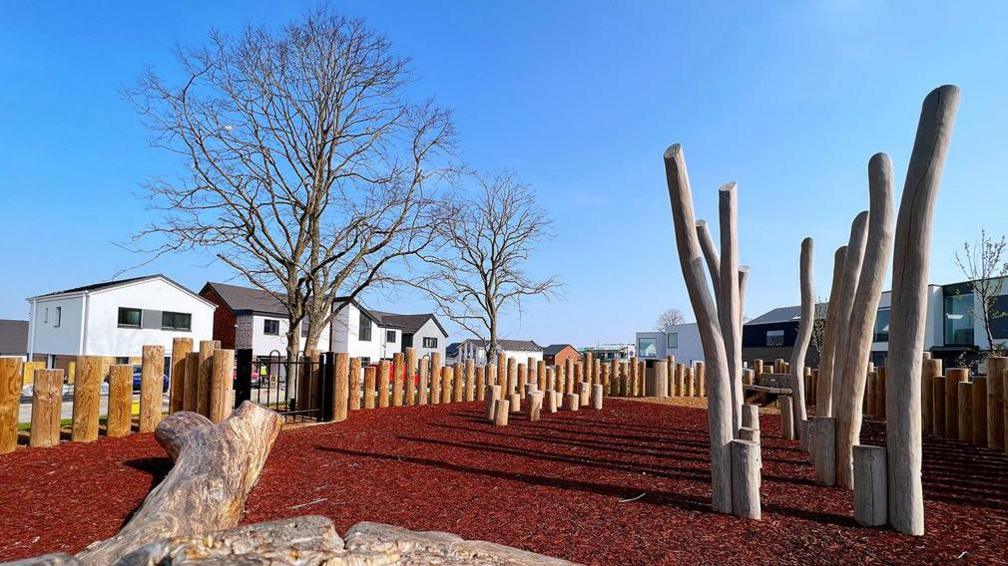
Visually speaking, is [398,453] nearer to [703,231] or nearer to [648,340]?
[703,231]

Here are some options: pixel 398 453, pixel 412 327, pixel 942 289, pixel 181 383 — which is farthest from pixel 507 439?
pixel 412 327

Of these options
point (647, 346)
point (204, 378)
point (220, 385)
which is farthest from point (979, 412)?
point (647, 346)

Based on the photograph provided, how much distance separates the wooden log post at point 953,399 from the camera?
31.0 feet

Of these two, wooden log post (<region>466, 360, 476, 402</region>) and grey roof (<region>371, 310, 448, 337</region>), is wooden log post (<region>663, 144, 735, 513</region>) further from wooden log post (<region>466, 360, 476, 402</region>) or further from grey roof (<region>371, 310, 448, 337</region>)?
grey roof (<region>371, 310, 448, 337</region>)

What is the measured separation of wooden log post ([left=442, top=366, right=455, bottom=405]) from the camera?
1311 cm

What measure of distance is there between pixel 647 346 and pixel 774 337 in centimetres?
1675

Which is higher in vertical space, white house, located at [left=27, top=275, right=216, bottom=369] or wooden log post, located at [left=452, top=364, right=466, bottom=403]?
white house, located at [left=27, top=275, right=216, bottom=369]

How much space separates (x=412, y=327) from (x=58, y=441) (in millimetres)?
49060

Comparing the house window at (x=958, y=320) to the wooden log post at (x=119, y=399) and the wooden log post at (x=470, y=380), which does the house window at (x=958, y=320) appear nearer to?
the wooden log post at (x=470, y=380)

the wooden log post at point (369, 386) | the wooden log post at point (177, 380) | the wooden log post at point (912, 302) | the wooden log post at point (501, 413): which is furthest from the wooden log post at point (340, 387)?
the wooden log post at point (912, 302)

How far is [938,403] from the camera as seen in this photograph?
9.94m

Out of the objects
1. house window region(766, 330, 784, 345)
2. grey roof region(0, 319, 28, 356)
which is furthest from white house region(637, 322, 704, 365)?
grey roof region(0, 319, 28, 356)

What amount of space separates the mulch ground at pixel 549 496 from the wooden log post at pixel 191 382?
0.66 m

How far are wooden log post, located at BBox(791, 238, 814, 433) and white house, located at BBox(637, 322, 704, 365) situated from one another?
37.3 meters
